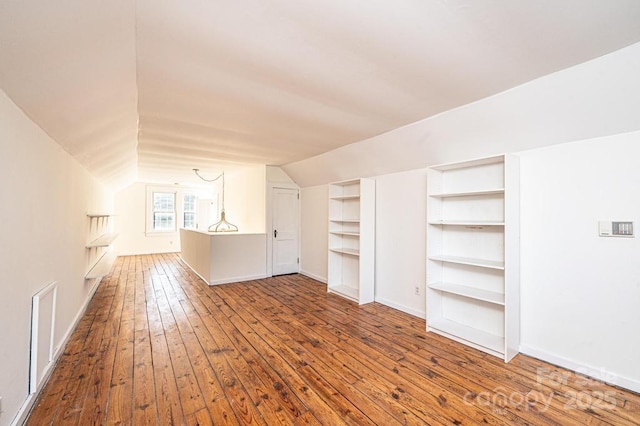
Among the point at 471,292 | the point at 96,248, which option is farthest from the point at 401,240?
the point at 96,248

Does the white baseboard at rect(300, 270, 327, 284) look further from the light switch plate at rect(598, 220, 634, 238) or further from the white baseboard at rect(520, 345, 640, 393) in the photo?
the light switch plate at rect(598, 220, 634, 238)

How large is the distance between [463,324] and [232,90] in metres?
3.48

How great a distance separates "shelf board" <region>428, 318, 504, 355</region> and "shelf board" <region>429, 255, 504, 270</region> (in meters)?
0.74

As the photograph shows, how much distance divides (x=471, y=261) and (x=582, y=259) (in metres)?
0.89

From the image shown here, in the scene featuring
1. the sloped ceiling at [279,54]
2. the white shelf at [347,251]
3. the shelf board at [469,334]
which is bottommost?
the shelf board at [469,334]

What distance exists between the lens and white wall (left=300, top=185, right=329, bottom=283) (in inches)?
216

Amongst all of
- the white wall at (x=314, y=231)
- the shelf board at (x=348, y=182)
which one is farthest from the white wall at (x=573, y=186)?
the white wall at (x=314, y=231)

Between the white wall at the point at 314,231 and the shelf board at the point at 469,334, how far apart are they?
248cm

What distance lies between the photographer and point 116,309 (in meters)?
3.96

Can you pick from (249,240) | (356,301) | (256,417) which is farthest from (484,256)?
(249,240)

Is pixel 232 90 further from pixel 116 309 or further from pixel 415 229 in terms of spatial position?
pixel 116 309

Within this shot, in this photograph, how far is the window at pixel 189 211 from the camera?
9.86 m

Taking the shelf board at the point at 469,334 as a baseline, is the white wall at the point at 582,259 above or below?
above

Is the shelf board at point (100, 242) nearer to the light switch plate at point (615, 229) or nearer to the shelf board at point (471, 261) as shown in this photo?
the shelf board at point (471, 261)
